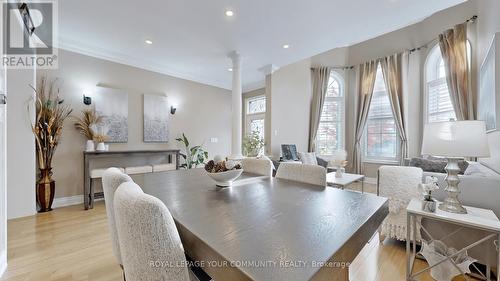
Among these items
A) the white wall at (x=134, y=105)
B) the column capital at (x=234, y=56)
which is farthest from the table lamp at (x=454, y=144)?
the white wall at (x=134, y=105)

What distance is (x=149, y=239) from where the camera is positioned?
60 cm

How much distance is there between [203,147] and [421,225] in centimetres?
433

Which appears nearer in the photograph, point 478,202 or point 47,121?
point 478,202

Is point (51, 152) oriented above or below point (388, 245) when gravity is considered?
above

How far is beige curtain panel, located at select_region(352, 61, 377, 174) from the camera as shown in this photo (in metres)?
4.81

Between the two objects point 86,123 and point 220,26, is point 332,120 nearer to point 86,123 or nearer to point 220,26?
point 220,26

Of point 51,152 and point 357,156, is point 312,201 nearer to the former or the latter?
point 51,152

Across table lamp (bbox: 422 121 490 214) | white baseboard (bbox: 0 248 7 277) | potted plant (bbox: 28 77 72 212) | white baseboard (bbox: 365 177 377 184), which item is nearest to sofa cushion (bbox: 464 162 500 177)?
table lamp (bbox: 422 121 490 214)

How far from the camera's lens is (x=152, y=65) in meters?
4.07

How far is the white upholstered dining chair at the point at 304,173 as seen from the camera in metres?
1.39

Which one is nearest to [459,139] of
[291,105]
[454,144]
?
[454,144]

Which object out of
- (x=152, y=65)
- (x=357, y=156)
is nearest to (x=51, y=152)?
(x=152, y=65)

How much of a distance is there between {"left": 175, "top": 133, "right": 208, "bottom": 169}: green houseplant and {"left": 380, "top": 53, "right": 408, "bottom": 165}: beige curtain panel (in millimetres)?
4369

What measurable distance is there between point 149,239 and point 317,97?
530 cm
